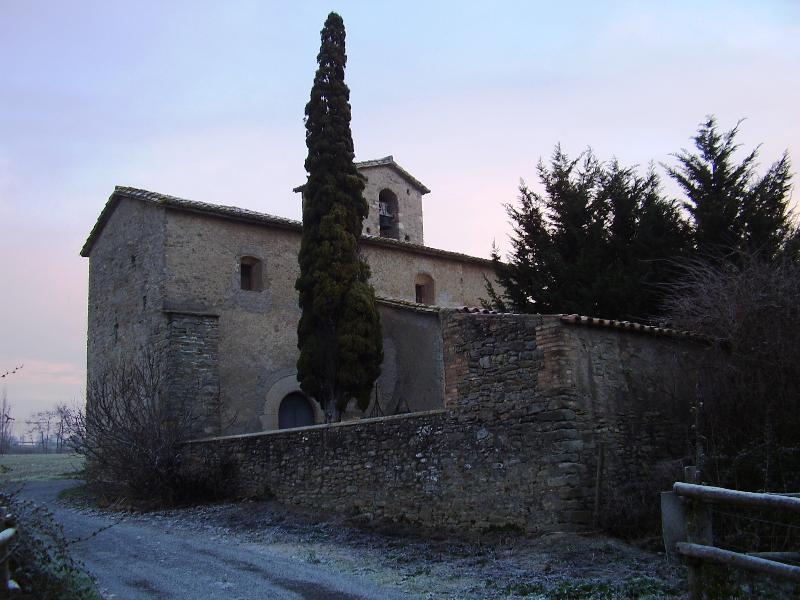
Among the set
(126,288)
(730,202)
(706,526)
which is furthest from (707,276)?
(126,288)

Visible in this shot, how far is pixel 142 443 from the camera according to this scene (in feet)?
52.3

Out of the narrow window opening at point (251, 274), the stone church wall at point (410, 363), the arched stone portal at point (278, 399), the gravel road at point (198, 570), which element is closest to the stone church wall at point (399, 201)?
the narrow window opening at point (251, 274)

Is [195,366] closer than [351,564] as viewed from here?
No

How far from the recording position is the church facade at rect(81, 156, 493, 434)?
17906mm

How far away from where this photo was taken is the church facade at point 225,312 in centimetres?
1791

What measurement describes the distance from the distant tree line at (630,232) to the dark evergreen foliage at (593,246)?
0.07 ft

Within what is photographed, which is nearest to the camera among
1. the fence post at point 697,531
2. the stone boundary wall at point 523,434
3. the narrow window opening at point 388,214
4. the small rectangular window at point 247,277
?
the fence post at point 697,531

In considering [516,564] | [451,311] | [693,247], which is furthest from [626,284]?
[516,564]

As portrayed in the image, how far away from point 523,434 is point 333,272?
7652 millimetres

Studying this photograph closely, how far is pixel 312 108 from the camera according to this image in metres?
18.4

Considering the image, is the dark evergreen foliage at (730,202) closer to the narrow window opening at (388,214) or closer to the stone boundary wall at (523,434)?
the stone boundary wall at (523,434)

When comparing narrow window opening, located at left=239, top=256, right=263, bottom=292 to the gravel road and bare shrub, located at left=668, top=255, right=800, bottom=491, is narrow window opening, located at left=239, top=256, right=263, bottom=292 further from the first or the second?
bare shrub, located at left=668, top=255, right=800, bottom=491

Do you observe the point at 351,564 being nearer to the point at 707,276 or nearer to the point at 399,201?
the point at 707,276

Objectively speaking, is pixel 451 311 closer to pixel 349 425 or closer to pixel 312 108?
pixel 349 425
